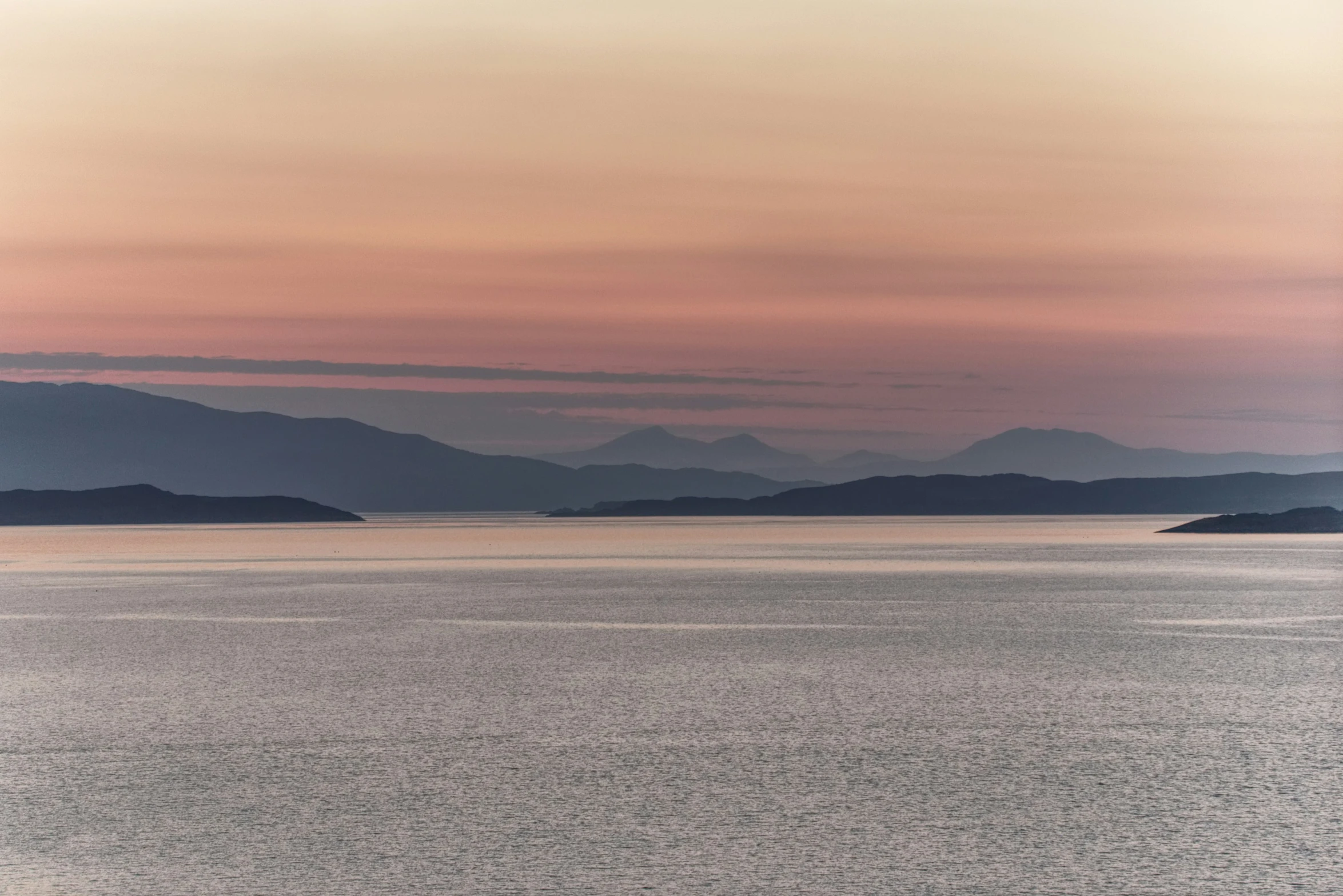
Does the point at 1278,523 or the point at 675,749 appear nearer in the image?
the point at 675,749

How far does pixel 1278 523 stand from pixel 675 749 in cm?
15120

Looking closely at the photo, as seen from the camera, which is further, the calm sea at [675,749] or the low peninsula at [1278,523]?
the low peninsula at [1278,523]

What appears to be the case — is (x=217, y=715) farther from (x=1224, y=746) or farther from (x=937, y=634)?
(x=937, y=634)

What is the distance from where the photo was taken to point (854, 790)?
1335cm

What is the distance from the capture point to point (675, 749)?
15508 mm

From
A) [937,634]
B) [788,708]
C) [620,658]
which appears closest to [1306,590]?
[937,634]

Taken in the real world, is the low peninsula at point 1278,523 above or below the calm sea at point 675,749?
above

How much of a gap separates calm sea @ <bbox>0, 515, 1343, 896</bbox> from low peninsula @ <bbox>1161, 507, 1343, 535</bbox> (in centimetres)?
11928

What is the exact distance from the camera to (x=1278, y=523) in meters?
154

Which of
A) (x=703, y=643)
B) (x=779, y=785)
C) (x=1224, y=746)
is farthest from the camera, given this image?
(x=703, y=643)

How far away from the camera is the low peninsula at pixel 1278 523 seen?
148 m

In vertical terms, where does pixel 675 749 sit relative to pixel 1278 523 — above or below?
below

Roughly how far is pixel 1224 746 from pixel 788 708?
516 centimetres

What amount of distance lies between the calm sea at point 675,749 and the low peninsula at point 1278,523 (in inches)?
4696
